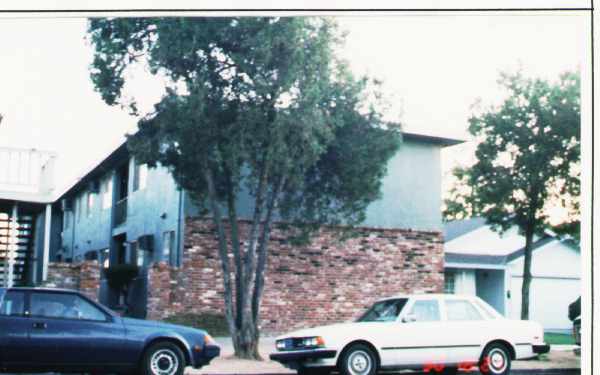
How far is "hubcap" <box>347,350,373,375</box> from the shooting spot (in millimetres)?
11461

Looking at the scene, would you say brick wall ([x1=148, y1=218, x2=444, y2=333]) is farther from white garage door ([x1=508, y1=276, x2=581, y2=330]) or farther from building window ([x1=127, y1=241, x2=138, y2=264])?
building window ([x1=127, y1=241, x2=138, y2=264])

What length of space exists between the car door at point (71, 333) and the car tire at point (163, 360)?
0.31m

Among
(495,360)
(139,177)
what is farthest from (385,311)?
(139,177)

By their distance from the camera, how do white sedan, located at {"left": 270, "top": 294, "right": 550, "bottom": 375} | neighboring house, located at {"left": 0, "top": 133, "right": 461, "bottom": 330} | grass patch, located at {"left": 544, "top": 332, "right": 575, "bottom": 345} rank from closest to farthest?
white sedan, located at {"left": 270, "top": 294, "right": 550, "bottom": 375}
neighboring house, located at {"left": 0, "top": 133, "right": 461, "bottom": 330}
grass patch, located at {"left": 544, "top": 332, "right": 575, "bottom": 345}

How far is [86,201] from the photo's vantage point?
30.1 m

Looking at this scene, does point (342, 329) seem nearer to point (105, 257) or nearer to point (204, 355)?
point (204, 355)

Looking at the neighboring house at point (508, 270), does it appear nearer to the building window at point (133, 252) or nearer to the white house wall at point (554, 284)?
the white house wall at point (554, 284)

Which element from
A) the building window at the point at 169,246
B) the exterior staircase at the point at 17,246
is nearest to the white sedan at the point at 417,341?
the exterior staircase at the point at 17,246

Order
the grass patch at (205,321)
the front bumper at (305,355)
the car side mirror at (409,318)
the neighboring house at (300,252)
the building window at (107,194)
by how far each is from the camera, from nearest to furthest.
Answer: the front bumper at (305,355)
the car side mirror at (409,318)
the grass patch at (205,321)
the neighboring house at (300,252)
the building window at (107,194)

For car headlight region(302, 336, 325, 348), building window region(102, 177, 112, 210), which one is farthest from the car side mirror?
building window region(102, 177, 112, 210)

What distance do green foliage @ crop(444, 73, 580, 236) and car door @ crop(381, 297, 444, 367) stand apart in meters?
5.32

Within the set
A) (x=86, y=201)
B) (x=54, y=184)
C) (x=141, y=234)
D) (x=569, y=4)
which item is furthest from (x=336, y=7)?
(x=86, y=201)

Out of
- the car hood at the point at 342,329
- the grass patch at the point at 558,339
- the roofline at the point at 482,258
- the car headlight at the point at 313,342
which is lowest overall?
the grass patch at the point at 558,339

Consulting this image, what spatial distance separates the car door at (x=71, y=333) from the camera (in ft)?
33.8
